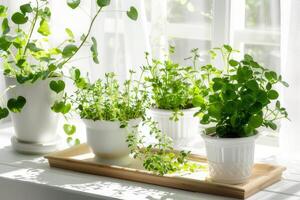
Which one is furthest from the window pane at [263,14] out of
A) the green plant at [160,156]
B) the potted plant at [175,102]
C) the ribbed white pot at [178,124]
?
the green plant at [160,156]

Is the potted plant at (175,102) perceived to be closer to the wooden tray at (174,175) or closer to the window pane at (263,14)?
the wooden tray at (174,175)

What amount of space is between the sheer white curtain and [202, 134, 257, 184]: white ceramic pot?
11.7 inches

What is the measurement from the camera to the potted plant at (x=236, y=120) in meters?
1.89

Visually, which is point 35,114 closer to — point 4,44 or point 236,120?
point 4,44

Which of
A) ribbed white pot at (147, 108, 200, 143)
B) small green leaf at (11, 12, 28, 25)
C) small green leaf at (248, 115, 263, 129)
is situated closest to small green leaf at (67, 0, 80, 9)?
small green leaf at (11, 12, 28, 25)

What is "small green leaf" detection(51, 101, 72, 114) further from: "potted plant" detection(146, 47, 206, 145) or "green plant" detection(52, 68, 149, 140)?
"potted plant" detection(146, 47, 206, 145)

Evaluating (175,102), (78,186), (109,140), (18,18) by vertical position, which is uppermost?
(18,18)

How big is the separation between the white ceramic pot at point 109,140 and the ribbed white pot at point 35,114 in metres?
0.20

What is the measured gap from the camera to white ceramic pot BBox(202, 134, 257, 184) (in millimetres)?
1908

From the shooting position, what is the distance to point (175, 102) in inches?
86.8

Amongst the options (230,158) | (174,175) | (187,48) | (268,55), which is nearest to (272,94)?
(230,158)

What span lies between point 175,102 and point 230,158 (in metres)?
0.34

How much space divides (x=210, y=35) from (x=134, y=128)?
0.48m

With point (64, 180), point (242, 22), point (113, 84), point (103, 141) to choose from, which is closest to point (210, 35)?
point (242, 22)
